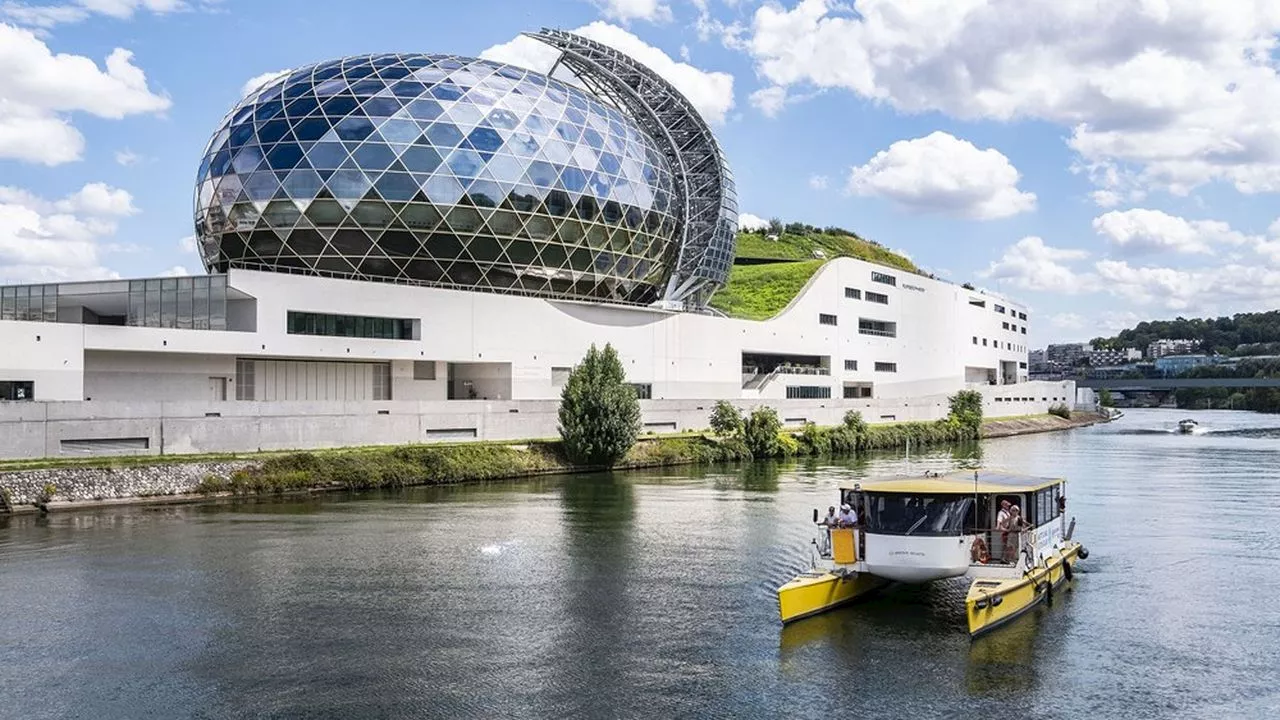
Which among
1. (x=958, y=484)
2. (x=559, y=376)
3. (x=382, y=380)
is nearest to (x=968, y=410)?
(x=559, y=376)

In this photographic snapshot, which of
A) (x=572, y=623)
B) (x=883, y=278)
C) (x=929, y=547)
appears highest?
(x=883, y=278)

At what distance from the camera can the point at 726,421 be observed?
6119 cm

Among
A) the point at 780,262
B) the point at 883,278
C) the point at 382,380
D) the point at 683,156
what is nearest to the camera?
the point at 382,380

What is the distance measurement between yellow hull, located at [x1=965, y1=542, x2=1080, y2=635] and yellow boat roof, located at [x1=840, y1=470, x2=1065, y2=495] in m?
1.77

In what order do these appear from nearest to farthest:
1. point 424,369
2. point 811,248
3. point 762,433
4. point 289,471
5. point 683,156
→ point 289,471 → point 424,369 → point 762,433 → point 683,156 → point 811,248

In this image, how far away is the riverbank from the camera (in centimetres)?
3622

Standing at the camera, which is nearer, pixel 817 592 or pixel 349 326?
pixel 817 592

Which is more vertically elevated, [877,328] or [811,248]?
[811,248]

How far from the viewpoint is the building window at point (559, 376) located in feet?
200

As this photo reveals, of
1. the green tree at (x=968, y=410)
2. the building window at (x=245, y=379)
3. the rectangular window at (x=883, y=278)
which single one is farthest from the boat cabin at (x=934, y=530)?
the rectangular window at (x=883, y=278)

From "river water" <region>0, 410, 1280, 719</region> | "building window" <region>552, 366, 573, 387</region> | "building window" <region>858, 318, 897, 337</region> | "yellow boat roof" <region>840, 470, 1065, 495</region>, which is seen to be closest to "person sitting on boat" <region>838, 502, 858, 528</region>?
"yellow boat roof" <region>840, 470, 1065, 495</region>

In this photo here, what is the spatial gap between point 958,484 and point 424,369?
127ft

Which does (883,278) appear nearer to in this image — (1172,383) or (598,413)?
(598,413)

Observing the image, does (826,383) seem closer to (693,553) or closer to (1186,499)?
(1186,499)
